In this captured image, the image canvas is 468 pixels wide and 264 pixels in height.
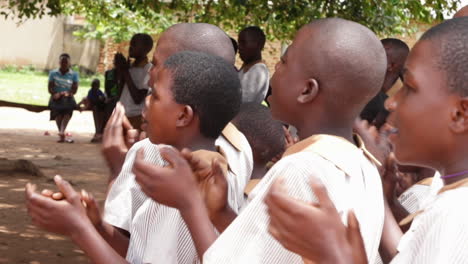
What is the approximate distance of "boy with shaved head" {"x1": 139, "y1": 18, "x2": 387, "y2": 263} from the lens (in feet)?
6.31

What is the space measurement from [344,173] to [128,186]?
99 centimetres

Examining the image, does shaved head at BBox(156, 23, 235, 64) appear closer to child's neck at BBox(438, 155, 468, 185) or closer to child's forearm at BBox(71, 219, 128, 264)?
child's forearm at BBox(71, 219, 128, 264)

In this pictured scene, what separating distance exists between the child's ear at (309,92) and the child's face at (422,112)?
1.36 ft

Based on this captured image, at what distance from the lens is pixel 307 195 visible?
1894 mm

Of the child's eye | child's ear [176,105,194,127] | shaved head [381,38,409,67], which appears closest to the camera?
the child's eye

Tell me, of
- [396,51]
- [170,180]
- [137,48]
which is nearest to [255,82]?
[396,51]

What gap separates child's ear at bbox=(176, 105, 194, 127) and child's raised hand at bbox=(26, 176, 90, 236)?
0.47m

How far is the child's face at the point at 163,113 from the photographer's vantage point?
8.89 ft

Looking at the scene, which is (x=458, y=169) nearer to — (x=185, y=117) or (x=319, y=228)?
(x=319, y=228)

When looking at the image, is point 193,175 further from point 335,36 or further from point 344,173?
point 335,36

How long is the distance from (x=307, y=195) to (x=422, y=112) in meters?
0.31

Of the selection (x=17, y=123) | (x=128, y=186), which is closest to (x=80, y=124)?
(x=17, y=123)

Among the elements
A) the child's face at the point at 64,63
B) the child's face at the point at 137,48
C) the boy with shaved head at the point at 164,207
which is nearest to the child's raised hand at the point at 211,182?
the boy with shaved head at the point at 164,207

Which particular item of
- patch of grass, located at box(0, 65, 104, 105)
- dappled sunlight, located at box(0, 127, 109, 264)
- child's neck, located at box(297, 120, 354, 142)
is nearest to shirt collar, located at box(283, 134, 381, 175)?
child's neck, located at box(297, 120, 354, 142)
